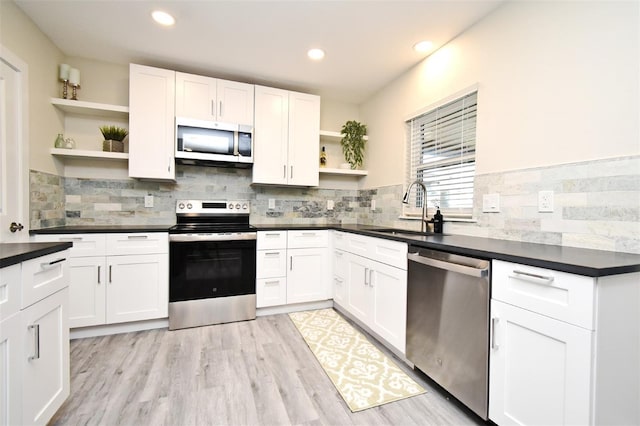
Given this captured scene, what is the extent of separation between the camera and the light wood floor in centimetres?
145

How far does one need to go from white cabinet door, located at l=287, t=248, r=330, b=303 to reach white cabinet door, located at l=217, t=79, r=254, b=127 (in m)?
1.50

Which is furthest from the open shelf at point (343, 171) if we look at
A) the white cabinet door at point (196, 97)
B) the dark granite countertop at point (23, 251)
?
Answer: the dark granite countertop at point (23, 251)

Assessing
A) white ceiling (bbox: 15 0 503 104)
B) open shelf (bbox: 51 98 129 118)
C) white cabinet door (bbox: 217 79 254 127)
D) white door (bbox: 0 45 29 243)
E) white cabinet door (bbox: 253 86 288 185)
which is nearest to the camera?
white door (bbox: 0 45 29 243)

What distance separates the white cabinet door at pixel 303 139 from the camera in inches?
124

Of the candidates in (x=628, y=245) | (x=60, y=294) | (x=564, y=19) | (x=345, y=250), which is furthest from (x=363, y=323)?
(x=564, y=19)

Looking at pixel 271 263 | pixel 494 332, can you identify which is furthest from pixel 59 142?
pixel 494 332

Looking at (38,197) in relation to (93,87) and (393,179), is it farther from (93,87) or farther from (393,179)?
(393,179)

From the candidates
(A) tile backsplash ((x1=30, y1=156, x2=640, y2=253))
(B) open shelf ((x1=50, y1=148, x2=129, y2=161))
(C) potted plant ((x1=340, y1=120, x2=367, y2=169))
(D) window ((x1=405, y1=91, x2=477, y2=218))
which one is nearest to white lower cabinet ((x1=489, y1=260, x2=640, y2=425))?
(A) tile backsplash ((x1=30, y1=156, x2=640, y2=253))

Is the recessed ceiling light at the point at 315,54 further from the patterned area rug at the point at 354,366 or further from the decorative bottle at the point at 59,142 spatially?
the patterned area rug at the point at 354,366

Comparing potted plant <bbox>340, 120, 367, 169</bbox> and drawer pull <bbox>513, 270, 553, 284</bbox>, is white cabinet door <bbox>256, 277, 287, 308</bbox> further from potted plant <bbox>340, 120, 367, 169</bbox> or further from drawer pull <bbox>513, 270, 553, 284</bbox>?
drawer pull <bbox>513, 270, 553, 284</bbox>

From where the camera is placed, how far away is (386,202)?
3160 millimetres

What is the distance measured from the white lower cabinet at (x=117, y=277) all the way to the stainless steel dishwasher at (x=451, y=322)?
6.92 feet

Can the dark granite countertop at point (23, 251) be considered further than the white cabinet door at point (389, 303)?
No

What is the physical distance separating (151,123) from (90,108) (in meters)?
0.53
